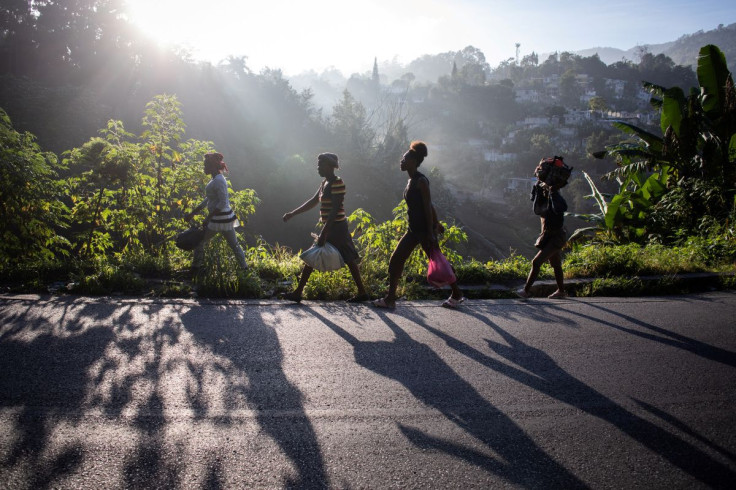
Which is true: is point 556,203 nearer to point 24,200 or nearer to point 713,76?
point 24,200

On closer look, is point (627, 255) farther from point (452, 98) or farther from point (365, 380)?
point (452, 98)

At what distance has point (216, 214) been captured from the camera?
5.36 meters

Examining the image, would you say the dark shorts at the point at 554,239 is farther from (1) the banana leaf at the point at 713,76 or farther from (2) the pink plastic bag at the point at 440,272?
(1) the banana leaf at the point at 713,76

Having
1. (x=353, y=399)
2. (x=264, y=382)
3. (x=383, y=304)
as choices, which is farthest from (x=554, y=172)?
(x=264, y=382)

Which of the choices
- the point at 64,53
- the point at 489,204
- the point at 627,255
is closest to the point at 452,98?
the point at 489,204

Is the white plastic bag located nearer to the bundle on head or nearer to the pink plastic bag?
the pink plastic bag

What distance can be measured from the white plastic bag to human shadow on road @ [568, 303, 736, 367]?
2.66 meters

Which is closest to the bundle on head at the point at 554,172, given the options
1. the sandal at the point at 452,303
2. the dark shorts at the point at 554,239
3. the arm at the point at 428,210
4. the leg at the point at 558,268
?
the dark shorts at the point at 554,239

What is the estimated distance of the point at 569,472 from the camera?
2234mm

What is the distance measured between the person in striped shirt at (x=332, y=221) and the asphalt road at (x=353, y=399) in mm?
521

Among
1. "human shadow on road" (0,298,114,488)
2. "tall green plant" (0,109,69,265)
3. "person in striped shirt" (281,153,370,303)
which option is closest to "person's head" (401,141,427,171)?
"person in striped shirt" (281,153,370,303)

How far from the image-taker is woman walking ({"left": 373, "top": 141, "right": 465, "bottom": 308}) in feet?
15.0

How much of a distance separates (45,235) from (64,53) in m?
38.0

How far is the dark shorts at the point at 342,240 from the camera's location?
4.81 meters
